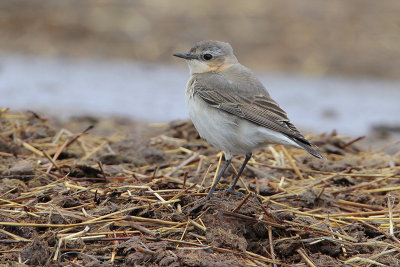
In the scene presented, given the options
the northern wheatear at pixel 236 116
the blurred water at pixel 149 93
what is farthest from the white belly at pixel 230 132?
the blurred water at pixel 149 93

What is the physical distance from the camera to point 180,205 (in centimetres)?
612

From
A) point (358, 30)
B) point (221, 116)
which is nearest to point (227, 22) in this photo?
point (358, 30)

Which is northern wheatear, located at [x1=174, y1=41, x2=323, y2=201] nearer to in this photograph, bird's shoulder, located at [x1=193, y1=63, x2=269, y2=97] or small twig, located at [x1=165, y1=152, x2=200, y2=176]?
bird's shoulder, located at [x1=193, y1=63, x2=269, y2=97]

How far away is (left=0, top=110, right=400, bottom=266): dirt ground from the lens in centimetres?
526

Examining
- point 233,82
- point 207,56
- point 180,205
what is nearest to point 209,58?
point 207,56

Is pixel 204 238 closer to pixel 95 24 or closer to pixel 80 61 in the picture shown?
pixel 80 61

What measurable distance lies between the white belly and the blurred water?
5162mm

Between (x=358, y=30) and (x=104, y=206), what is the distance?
1236 cm

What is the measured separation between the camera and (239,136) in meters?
6.86

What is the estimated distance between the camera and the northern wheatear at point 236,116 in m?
6.75

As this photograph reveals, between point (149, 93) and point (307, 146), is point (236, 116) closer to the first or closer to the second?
point (307, 146)

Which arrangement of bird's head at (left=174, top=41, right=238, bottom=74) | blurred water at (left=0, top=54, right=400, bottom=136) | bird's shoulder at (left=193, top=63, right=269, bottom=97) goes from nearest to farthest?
bird's shoulder at (left=193, top=63, right=269, bottom=97), bird's head at (left=174, top=41, right=238, bottom=74), blurred water at (left=0, top=54, right=400, bottom=136)

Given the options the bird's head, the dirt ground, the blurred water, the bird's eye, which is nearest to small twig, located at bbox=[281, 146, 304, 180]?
the dirt ground

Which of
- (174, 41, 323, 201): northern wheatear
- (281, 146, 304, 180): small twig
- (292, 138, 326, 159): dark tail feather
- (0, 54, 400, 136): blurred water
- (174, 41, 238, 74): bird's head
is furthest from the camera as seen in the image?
(0, 54, 400, 136): blurred water
